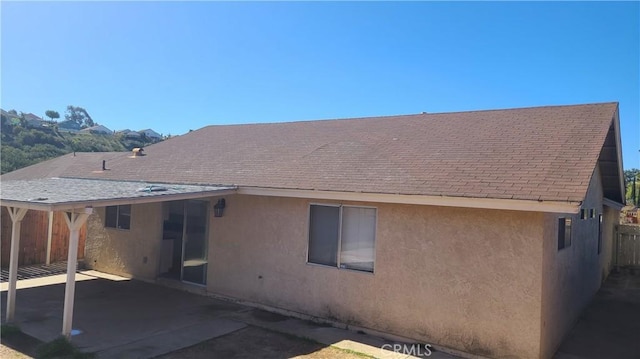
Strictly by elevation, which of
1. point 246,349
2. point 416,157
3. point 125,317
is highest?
point 416,157

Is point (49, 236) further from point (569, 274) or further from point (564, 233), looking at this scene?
point (569, 274)

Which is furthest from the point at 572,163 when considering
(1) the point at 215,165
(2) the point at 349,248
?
(1) the point at 215,165

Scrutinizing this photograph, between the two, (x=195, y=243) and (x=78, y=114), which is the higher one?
(x=78, y=114)

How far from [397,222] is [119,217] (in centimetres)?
896

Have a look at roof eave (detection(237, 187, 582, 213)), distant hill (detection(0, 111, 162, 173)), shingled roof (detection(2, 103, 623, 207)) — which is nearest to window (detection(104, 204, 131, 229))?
shingled roof (detection(2, 103, 623, 207))

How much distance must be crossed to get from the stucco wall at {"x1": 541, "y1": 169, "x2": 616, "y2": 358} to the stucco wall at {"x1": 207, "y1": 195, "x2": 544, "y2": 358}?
372 millimetres

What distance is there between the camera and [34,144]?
28578 mm

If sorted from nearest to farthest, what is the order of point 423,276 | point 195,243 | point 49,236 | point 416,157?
point 423,276 < point 416,157 < point 195,243 < point 49,236

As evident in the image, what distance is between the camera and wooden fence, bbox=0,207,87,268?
13.3m

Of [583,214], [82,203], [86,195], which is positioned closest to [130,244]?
[86,195]

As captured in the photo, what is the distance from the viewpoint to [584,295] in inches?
401

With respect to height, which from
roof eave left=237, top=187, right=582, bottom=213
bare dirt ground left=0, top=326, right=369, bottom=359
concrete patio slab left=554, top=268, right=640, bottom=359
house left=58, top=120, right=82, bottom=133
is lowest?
bare dirt ground left=0, top=326, right=369, bottom=359

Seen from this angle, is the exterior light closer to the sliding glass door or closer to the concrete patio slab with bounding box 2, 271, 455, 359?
the sliding glass door

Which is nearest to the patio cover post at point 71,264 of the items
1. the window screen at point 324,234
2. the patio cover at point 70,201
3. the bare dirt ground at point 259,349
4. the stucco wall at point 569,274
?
the patio cover at point 70,201
